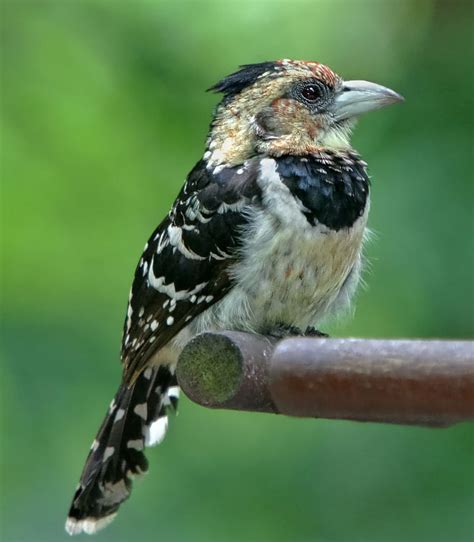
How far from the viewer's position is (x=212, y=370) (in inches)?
96.4

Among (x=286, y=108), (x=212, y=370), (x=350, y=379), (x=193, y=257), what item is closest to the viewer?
(x=350, y=379)

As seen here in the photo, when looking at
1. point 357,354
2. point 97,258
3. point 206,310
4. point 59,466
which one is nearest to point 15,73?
point 97,258

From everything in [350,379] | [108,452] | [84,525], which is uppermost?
[350,379]

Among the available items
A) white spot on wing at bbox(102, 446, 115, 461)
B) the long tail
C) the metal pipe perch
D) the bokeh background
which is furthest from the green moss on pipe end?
the bokeh background

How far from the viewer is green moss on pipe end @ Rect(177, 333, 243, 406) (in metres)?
2.43

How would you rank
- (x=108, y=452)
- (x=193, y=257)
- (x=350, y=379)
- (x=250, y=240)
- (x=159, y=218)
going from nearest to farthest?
1. (x=350, y=379)
2. (x=250, y=240)
3. (x=193, y=257)
4. (x=108, y=452)
5. (x=159, y=218)

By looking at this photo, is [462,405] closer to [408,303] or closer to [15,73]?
[408,303]

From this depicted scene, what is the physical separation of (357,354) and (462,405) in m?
0.23

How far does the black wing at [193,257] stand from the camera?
3.27 meters

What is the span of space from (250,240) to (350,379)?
1277mm

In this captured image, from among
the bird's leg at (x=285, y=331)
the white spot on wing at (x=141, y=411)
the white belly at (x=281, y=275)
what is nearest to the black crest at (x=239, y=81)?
the white belly at (x=281, y=275)

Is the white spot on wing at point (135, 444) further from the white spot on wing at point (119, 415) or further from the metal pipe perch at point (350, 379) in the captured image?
the metal pipe perch at point (350, 379)

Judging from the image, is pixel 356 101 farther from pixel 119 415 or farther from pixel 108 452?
pixel 108 452

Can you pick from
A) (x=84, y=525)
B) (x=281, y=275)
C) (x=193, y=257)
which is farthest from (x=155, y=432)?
(x=281, y=275)
